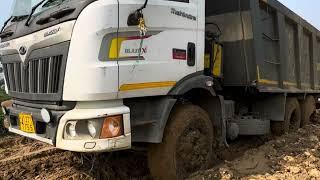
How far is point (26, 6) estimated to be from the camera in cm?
510

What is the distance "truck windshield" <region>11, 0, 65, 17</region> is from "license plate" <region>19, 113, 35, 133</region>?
45.2 inches

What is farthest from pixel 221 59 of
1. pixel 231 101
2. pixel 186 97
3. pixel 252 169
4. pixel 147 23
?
pixel 147 23

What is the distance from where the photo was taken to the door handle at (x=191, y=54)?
5.11m

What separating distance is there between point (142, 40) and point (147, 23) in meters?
0.19

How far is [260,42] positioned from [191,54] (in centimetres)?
197

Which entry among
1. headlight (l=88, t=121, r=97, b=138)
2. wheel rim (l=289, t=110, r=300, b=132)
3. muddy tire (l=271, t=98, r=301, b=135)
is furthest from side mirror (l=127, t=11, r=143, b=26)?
wheel rim (l=289, t=110, r=300, b=132)

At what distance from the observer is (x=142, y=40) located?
444cm

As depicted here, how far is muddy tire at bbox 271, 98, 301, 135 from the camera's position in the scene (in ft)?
26.0

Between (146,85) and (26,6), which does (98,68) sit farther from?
(26,6)

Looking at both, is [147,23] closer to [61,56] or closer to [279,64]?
[61,56]

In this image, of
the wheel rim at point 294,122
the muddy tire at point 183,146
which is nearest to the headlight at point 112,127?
the muddy tire at point 183,146

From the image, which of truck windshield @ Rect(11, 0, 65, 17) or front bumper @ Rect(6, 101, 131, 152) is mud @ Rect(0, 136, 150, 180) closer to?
front bumper @ Rect(6, 101, 131, 152)

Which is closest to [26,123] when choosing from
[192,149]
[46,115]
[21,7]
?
[46,115]

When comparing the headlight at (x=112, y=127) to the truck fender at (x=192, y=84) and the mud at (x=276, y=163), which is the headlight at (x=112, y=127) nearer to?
the truck fender at (x=192, y=84)
